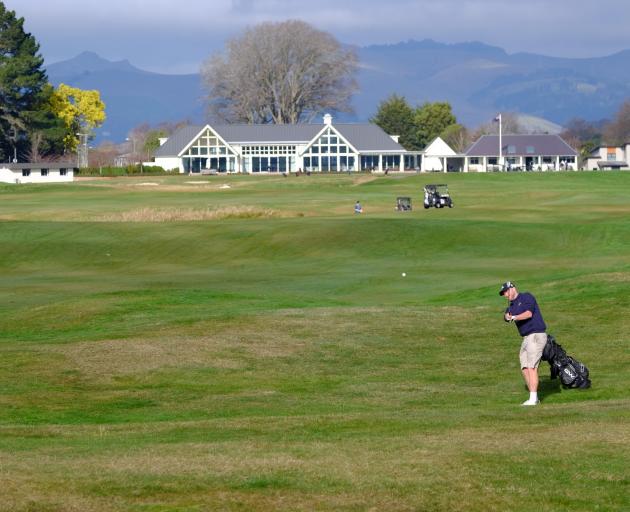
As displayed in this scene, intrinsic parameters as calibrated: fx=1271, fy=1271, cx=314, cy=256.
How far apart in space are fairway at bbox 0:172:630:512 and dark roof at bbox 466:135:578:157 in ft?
379

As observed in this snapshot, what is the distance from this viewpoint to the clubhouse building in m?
168

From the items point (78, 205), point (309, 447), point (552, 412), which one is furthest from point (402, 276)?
point (78, 205)

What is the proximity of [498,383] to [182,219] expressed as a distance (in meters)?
54.0

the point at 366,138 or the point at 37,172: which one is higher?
the point at 366,138

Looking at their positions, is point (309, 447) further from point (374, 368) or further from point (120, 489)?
point (374, 368)

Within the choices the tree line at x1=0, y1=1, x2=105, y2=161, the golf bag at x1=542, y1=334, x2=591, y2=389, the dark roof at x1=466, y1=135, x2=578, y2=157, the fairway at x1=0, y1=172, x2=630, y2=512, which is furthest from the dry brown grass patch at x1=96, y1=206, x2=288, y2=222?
the dark roof at x1=466, y1=135, x2=578, y2=157

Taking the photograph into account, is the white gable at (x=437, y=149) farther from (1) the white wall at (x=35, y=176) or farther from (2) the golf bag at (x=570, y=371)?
(2) the golf bag at (x=570, y=371)

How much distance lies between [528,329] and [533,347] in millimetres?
310

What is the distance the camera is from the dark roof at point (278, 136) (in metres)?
168

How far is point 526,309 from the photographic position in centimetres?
2100

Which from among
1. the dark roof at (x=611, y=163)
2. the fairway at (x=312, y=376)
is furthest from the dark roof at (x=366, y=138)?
the fairway at (x=312, y=376)

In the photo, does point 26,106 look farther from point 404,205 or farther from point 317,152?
point 404,205

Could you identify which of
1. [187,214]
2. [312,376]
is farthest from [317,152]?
[312,376]

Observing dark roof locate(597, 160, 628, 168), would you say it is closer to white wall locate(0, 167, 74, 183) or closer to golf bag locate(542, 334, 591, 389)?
white wall locate(0, 167, 74, 183)
